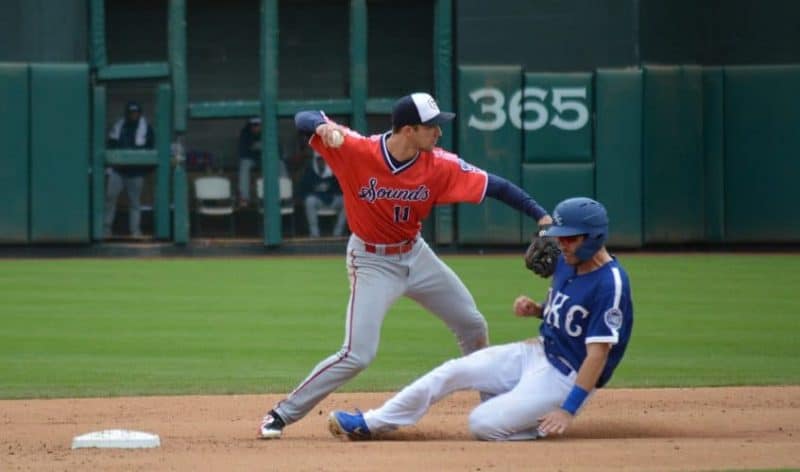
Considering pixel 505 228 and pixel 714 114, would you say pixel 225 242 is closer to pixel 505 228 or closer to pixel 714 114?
pixel 505 228

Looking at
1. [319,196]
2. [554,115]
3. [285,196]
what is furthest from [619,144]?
[285,196]

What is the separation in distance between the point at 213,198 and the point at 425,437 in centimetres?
1382

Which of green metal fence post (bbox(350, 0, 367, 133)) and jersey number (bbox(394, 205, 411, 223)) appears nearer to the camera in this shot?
jersey number (bbox(394, 205, 411, 223))

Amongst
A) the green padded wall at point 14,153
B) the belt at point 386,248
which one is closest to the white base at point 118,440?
the belt at point 386,248

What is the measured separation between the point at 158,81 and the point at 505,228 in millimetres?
4982

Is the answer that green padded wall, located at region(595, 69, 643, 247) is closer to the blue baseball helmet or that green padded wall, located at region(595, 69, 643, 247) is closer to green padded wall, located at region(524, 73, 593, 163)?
green padded wall, located at region(524, 73, 593, 163)

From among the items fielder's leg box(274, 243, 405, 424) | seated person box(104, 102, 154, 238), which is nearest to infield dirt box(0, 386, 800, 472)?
fielder's leg box(274, 243, 405, 424)

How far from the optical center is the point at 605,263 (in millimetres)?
6570

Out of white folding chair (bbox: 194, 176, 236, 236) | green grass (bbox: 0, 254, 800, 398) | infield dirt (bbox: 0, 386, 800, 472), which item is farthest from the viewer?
white folding chair (bbox: 194, 176, 236, 236)

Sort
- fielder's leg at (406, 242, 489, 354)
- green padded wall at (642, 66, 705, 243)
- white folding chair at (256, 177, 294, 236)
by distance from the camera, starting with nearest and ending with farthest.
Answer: fielder's leg at (406, 242, 489, 354) < green padded wall at (642, 66, 705, 243) < white folding chair at (256, 177, 294, 236)

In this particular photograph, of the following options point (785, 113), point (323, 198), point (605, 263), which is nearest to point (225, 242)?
point (323, 198)

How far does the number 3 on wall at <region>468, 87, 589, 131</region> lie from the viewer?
19281mm

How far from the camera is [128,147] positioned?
19500 mm

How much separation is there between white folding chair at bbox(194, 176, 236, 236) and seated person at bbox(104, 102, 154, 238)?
0.98 metres
